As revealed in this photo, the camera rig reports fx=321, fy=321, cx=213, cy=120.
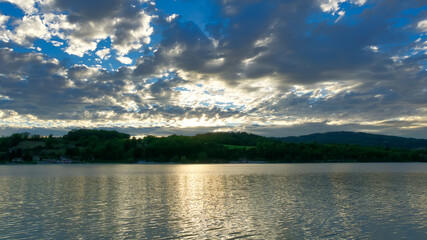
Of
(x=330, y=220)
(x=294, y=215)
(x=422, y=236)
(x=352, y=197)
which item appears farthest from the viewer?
(x=352, y=197)

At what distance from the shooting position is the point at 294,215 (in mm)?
34156

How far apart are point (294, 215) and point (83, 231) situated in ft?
68.6

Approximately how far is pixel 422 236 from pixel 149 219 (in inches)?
959

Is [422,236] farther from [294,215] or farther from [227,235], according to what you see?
[227,235]

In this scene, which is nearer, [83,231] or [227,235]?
[227,235]

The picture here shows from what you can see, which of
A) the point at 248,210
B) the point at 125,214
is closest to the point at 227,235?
the point at 248,210

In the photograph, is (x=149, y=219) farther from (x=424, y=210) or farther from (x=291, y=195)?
(x=424, y=210)

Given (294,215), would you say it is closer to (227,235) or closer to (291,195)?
(227,235)

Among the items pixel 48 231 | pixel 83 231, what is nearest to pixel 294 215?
pixel 83 231

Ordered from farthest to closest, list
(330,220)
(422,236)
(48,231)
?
1. (330,220)
2. (48,231)
3. (422,236)

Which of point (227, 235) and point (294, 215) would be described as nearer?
point (227, 235)

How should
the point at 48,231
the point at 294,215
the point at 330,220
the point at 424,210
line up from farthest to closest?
the point at 424,210
the point at 294,215
the point at 330,220
the point at 48,231

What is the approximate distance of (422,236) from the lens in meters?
25.8

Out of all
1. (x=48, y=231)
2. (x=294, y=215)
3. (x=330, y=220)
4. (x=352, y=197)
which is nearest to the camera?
(x=48, y=231)
